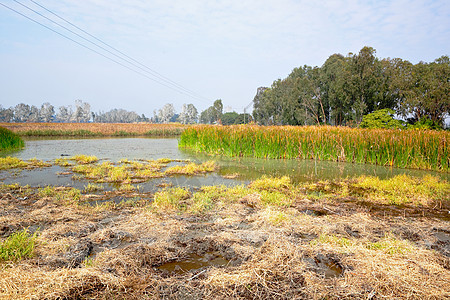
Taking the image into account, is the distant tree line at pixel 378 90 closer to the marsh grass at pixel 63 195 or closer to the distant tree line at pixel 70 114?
the marsh grass at pixel 63 195

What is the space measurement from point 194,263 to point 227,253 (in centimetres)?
45

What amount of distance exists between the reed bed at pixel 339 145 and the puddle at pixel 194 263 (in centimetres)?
1119

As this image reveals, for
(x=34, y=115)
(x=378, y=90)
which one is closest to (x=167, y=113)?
(x=34, y=115)

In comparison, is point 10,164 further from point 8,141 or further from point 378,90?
point 378,90

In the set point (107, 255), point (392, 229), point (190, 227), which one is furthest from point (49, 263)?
point (392, 229)

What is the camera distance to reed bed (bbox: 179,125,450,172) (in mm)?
10898

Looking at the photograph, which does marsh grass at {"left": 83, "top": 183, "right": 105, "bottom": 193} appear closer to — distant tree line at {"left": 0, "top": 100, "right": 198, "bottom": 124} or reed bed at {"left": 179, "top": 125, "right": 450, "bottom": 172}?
reed bed at {"left": 179, "top": 125, "right": 450, "bottom": 172}

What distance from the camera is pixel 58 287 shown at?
7.50 feet

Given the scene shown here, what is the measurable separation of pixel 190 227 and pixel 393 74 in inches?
1502

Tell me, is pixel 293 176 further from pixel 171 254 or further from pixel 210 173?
pixel 171 254

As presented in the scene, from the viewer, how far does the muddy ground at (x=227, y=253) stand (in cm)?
239

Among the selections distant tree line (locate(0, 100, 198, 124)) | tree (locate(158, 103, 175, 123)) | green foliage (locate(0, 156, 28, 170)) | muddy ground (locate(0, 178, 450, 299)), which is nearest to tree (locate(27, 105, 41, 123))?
distant tree line (locate(0, 100, 198, 124))

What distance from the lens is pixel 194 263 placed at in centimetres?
317

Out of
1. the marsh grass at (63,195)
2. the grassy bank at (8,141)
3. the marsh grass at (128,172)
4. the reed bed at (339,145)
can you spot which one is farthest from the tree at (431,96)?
the grassy bank at (8,141)
